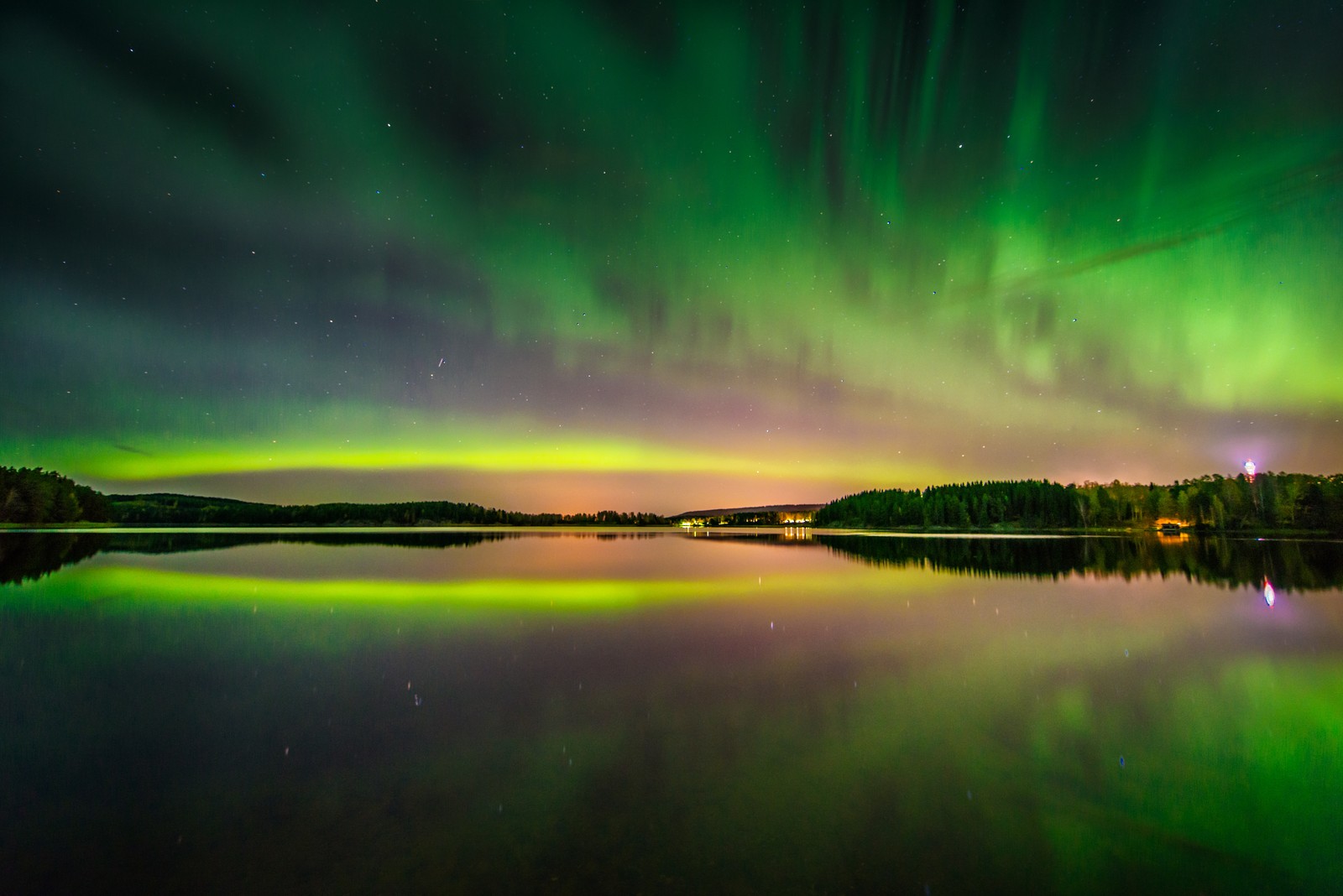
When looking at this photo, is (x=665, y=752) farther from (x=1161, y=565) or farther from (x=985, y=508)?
(x=985, y=508)

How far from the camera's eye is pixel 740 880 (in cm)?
499

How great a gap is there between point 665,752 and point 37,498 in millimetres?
138374

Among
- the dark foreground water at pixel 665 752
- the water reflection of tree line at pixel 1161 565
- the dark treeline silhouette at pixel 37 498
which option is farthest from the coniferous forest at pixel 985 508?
the dark foreground water at pixel 665 752

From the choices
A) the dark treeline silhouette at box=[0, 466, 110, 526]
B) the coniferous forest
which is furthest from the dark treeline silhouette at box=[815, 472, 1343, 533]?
the dark treeline silhouette at box=[0, 466, 110, 526]

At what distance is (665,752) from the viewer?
7.87 metres

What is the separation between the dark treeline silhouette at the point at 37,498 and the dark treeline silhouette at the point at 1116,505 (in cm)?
17439

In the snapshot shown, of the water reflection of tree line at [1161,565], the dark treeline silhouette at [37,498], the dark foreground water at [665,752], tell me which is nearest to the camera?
the dark foreground water at [665,752]

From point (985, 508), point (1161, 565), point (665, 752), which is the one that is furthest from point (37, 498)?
point (985, 508)

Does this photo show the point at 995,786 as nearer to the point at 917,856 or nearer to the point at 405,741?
the point at 917,856

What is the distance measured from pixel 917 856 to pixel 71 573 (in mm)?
38212

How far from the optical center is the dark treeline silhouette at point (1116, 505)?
95.8 meters

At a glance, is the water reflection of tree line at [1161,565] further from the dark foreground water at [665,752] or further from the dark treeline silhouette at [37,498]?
the dark treeline silhouette at [37,498]

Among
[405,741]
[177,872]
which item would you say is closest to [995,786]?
[405,741]

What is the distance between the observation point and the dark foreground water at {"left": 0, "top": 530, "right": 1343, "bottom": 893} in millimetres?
5324
